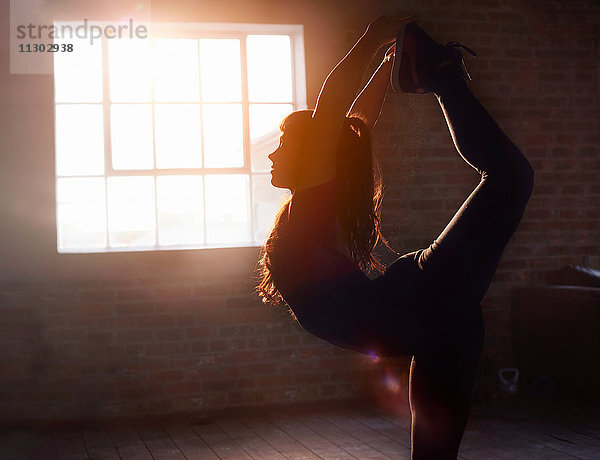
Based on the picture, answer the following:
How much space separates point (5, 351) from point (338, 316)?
3271 mm

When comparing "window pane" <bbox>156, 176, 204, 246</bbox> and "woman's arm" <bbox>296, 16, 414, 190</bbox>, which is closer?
"woman's arm" <bbox>296, 16, 414, 190</bbox>

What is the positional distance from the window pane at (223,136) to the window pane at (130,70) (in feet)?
1.34

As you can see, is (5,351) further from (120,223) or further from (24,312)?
(120,223)

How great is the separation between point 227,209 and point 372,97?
2724 millimetres

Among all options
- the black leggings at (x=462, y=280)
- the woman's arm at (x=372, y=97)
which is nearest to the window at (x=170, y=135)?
the woman's arm at (x=372, y=97)

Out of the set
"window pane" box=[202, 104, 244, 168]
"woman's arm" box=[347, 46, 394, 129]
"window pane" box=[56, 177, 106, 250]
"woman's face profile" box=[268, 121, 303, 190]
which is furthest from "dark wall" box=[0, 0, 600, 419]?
"woman's face profile" box=[268, 121, 303, 190]

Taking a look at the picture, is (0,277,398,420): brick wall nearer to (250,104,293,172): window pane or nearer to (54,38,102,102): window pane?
(250,104,293,172): window pane

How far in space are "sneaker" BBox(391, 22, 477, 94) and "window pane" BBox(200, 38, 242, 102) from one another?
3.11 m

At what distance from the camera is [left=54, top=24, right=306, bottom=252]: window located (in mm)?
4336

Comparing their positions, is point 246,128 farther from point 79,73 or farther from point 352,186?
point 352,186

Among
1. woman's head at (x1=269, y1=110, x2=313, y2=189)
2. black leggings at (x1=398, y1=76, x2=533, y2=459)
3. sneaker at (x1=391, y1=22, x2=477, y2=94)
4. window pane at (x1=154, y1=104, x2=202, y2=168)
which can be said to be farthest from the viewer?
window pane at (x1=154, y1=104, x2=202, y2=168)

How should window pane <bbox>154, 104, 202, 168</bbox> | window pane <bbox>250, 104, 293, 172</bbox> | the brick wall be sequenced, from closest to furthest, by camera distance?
the brick wall, window pane <bbox>154, 104, 202, 168</bbox>, window pane <bbox>250, 104, 293, 172</bbox>

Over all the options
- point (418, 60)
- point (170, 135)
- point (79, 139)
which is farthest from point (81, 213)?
point (418, 60)

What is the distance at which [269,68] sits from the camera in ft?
15.0
